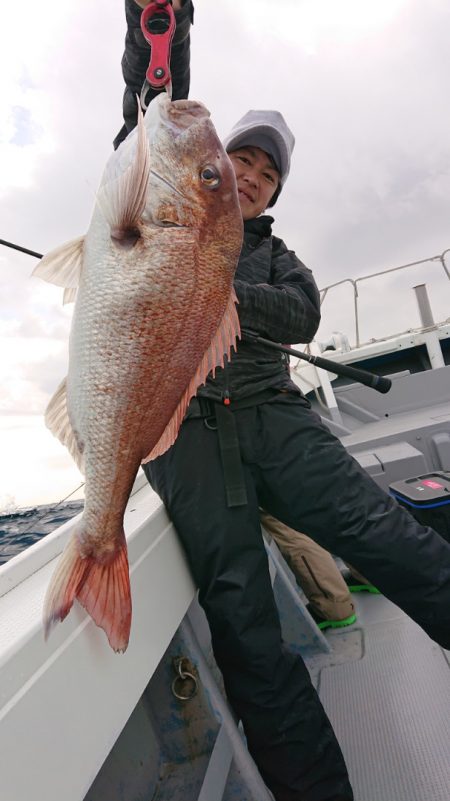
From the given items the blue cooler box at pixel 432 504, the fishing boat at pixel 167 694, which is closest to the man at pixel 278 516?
the fishing boat at pixel 167 694

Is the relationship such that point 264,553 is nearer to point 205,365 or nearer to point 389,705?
point 205,365

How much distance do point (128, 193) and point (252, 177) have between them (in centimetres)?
120

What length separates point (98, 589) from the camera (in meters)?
1.20

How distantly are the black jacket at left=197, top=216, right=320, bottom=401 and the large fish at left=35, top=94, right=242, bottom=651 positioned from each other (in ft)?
1.61

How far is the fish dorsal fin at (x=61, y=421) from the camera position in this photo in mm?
1383

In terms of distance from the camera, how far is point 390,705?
7.35ft

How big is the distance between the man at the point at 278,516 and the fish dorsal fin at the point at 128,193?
0.63 m

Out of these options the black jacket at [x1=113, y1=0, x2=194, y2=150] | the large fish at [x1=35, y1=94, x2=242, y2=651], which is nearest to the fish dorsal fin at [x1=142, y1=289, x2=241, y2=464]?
→ the large fish at [x1=35, y1=94, x2=242, y2=651]

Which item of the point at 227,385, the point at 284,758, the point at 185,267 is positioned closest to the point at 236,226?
the point at 185,267

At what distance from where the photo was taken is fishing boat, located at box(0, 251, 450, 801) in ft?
3.21

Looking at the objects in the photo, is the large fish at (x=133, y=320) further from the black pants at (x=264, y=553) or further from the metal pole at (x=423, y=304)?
the metal pole at (x=423, y=304)

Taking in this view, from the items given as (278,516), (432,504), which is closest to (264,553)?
(278,516)

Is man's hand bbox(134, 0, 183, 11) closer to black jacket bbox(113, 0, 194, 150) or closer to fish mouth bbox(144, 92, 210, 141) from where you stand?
black jacket bbox(113, 0, 194, 150)

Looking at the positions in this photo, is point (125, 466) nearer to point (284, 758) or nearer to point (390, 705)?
point (284, 758)
